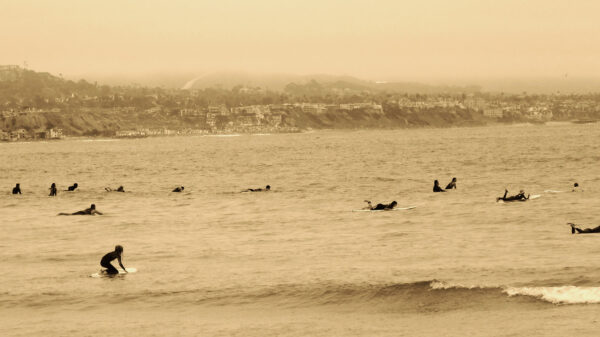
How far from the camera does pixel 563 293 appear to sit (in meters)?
21.0

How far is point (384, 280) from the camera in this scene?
77.4 ft

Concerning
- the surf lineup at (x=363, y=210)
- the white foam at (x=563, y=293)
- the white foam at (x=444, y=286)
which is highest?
the white foam at (x=563, y=293)

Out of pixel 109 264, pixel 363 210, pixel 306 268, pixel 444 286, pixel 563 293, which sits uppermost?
Result: pixel 563 293

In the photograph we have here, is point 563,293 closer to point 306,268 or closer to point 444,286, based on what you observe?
point 444,286

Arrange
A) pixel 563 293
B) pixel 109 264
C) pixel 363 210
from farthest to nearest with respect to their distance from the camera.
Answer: pixel 363 210 < pixel 109 264 < pixel 563 293

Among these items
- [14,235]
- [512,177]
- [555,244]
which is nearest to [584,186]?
[512,177]

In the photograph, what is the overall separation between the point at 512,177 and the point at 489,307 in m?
51.8

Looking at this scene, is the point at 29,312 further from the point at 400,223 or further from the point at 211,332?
the point at 400,223

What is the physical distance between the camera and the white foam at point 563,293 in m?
20.3

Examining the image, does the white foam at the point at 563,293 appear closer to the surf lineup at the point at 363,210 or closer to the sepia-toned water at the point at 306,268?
the sepia-toned water at the point at 306,268

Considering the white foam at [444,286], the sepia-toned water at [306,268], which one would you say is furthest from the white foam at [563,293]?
the white foam at [444,286]

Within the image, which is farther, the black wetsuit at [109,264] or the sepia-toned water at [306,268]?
the black wetsuit at [109,264]

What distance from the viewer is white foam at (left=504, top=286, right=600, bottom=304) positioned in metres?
20.3

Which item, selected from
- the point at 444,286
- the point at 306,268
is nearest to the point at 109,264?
the point at 306,268
